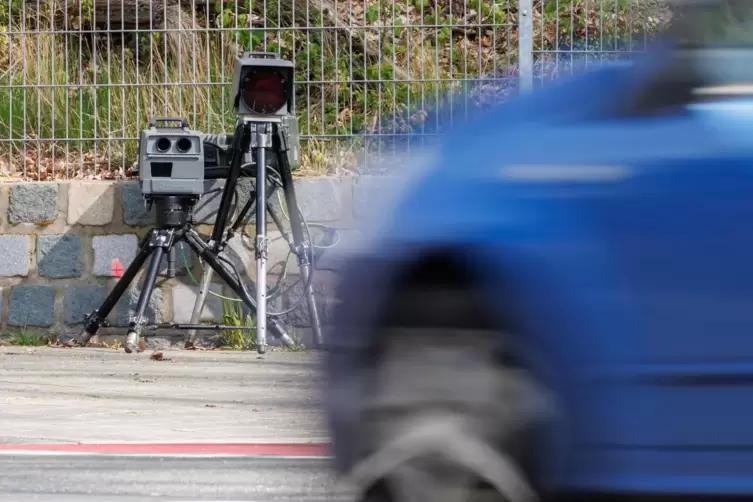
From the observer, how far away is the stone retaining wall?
10898 mm

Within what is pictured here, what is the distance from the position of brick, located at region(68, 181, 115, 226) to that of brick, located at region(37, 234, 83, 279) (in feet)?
0.49

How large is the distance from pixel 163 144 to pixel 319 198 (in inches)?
48.8

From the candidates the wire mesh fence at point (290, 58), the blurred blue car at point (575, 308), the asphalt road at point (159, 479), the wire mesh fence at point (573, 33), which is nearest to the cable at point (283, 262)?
the wire mesh fence at point (290, 58)

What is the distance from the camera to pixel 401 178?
3576mm

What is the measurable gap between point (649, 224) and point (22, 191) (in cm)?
856

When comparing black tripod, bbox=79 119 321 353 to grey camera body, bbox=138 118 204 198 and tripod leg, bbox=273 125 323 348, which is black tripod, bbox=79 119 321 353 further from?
grey camera body, bbox=138 118 204 198

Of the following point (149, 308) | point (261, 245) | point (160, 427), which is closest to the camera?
point (160, 427)

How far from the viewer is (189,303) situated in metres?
10.9

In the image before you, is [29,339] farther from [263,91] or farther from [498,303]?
[498,303]

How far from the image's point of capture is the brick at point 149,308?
1089 centimetres

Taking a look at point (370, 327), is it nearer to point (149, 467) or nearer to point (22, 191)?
point (149, 467)

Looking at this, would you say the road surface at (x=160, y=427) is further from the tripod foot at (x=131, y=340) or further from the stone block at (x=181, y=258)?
the stone block at (x=181, y=258)

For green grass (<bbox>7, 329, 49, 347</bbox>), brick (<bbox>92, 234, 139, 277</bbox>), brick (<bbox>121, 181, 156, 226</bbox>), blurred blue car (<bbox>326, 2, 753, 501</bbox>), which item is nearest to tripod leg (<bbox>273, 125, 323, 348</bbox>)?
brick (<bbox>121, 181, 156, 226</bbox>)

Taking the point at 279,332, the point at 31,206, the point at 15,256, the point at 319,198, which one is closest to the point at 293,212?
the point at 319,198
